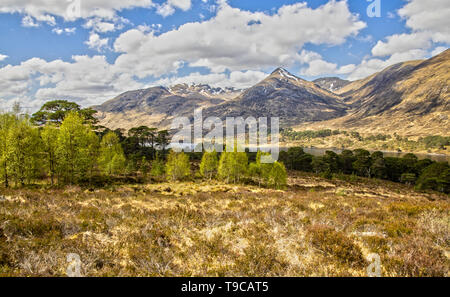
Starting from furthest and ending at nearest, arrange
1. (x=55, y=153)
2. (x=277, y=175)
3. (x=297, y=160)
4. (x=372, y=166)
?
(x=297, y=160)
(x=372, y=166)
(x=277, y=175)
(x=55, y=153)

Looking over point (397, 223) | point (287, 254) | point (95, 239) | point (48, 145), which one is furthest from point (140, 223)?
point (48, 145)

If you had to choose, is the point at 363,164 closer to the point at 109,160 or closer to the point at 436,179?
the point at 436,179

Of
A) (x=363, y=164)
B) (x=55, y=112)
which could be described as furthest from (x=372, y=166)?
(x=55, y=112)

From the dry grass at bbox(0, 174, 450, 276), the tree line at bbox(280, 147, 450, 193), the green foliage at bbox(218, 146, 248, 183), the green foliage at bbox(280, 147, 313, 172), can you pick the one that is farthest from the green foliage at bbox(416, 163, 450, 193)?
the dry grass at bbox(0, 174, 450, 276)

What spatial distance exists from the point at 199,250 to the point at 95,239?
141 inches

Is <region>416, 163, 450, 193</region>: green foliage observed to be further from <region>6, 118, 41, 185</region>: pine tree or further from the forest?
<region>6, 118, 41, 185</region>: pine tree

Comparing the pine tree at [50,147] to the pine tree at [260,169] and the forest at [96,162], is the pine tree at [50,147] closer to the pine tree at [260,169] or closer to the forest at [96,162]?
the forest at [96,162]

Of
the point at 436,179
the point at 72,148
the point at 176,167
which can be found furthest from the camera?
the point at 436,179

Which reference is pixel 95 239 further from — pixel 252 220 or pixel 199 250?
pixel 252 220

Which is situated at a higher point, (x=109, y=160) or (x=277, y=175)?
(x=109, y=160)

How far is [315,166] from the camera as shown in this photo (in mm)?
87875

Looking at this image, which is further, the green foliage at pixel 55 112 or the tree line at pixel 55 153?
the green foliage at pixel 55 112

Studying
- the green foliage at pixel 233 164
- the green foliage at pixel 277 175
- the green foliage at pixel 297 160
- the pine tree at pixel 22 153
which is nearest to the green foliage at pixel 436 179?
the green foliage at pixel 297 160

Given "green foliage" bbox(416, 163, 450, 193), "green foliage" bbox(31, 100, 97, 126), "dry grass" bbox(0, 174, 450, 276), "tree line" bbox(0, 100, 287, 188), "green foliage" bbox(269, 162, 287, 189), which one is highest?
"green foliage" bbox(31, 100, 97, 126)
